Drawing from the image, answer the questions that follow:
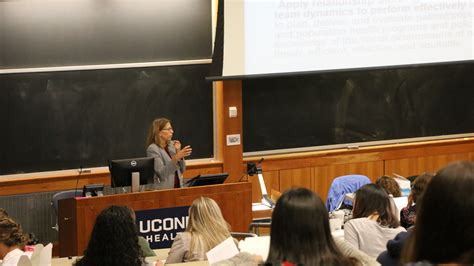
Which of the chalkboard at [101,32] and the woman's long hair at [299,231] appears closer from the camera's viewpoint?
the woman's long hair at [299,231]

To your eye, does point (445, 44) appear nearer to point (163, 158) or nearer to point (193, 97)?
point (193, 97)

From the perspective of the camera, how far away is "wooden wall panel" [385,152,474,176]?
32.2 feet

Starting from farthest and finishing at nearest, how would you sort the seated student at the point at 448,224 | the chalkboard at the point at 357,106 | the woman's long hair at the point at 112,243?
the chalkboard at the point at 357,106, the woman's long hair at the point at 112,243, the seated student at the point at 448,224

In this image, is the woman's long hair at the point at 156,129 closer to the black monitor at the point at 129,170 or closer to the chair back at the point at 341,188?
the black monitor at the point at 129,170

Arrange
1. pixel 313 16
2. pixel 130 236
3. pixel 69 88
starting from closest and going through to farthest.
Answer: pixel 130 236 < pixel 69 88 < pixel 313 16

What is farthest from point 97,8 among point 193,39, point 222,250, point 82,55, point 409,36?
point 222,250

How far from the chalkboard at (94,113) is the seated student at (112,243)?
14.2 feet

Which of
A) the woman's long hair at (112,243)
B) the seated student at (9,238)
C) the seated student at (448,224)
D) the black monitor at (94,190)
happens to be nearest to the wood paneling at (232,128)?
the black monitor at (94,190)

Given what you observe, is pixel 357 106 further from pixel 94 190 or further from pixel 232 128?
pixel 94 190

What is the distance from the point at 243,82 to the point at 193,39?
0.75m

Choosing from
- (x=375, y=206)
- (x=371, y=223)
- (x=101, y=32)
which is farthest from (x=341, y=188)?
(x=101, y=32)

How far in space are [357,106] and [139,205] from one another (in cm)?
334

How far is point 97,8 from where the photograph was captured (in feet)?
27.7

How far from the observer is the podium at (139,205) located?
725cm
